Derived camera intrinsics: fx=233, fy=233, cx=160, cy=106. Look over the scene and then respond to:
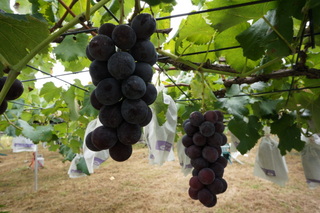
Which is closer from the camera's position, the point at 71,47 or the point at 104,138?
the point at 104,138

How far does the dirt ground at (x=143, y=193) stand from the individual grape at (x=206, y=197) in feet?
9.59

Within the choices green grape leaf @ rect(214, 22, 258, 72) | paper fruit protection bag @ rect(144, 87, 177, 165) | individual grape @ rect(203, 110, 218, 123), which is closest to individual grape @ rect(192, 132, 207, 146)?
individual grape @ rect(203, 110, 218, 123)

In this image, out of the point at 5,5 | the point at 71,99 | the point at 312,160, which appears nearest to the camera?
the point at 5,5

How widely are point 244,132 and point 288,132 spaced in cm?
36

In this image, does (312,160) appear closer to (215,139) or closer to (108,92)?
(215,139)

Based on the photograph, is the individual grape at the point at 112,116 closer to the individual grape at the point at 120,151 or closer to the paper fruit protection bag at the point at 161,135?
the individual grape at the point at 120,151

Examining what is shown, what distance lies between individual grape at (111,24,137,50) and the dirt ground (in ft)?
13.0

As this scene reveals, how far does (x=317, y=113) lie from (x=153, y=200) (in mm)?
3745

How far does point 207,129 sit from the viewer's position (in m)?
1.33

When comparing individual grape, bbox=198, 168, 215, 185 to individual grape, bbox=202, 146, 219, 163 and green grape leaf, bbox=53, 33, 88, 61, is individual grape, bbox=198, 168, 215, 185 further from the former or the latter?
green grape leaf, bbox=53, 33, 88, 61


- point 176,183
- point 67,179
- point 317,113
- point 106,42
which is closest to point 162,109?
point 106,42

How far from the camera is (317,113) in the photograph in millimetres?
1590

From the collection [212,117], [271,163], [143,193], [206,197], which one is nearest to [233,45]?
[212,117]

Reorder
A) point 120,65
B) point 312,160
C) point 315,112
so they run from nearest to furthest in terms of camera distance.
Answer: point 120,65
point 315,112
point 312,160
